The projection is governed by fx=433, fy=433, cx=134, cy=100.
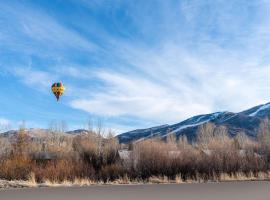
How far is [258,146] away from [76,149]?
1138 cm

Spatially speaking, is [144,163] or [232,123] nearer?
[144,163]

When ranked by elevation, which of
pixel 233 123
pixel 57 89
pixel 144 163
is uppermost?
pixel 233 123

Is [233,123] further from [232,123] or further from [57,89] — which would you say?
[57,89]

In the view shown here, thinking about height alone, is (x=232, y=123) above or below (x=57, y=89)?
above

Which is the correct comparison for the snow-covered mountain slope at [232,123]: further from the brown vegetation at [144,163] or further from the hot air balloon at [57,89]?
the brown vegetation at [144,163]

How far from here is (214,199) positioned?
11586 mm

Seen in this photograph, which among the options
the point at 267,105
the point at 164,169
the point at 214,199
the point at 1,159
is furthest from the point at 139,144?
the point at 267,105

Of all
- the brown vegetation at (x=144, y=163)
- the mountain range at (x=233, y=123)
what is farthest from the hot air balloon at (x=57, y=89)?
the mountain range at (x=233, y=123)

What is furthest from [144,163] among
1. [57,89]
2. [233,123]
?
[233,123]

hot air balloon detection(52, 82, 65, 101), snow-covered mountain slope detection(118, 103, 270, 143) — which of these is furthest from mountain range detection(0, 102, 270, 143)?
hot air balloon detection(52, 82, 65, 101)

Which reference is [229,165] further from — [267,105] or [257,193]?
[267,105]

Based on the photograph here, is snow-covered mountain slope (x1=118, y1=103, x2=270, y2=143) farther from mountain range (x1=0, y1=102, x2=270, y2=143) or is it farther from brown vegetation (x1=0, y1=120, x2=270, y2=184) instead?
brown vegetation (x1=0, y1=120, x2=270, y2=184)

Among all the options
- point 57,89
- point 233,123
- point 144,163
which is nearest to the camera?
point 144,163

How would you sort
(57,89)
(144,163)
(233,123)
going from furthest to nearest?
1. (233,123)
2. (57,89)
3. (144,163)
